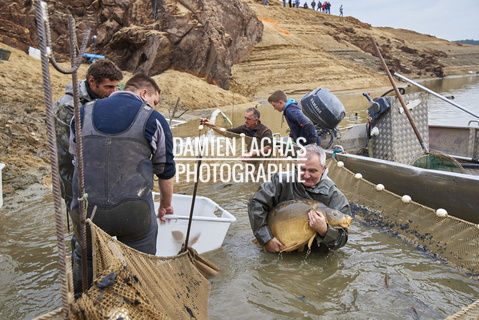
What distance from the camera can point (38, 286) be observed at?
398cm

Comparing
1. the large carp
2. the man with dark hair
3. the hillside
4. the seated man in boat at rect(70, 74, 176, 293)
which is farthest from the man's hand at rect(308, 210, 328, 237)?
the hillside

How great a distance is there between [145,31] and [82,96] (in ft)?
71.3

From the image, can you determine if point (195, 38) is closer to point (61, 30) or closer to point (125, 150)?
point (61, 30)

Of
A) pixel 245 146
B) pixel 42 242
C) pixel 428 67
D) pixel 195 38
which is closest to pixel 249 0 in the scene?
pixel 428 67

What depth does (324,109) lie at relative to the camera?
7301 millimetres

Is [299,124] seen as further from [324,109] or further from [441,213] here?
[441,213]

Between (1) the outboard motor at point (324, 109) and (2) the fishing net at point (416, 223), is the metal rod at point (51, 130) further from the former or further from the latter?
(1) the outboard motor at point (324, 109)

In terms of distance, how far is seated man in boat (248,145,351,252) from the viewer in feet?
14.0

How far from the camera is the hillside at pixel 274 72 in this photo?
8.73 metres

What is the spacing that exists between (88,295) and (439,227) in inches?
152

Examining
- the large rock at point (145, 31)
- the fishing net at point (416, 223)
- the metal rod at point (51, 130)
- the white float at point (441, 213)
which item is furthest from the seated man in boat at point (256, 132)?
the large rock at point (145, 31)

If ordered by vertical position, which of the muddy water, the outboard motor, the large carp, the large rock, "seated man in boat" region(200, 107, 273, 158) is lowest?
the muddy water

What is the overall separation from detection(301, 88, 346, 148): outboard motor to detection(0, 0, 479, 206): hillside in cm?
495

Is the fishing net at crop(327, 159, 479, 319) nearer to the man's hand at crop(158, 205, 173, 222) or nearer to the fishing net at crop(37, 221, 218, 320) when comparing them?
the fishing net at crop(37, 221, 218, 320)
